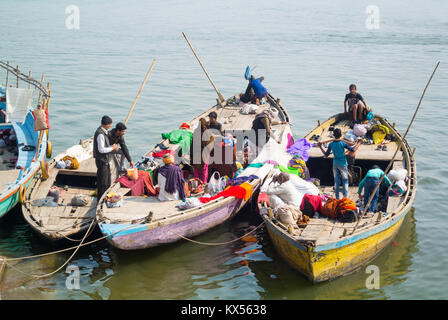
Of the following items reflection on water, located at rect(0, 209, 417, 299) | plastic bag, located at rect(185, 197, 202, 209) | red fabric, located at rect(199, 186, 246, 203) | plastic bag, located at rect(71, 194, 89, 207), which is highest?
red fabric, located at rect(199, 186, 246, 203)

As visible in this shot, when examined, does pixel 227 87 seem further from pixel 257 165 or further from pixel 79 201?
pixel 79 201

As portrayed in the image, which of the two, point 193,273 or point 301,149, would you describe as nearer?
point 193,273

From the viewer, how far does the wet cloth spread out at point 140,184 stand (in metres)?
10.6

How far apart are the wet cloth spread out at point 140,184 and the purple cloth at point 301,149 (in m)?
3.45

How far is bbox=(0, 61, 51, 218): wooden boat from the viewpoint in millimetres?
10648

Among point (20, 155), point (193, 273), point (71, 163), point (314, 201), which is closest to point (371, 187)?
point (314, 201)

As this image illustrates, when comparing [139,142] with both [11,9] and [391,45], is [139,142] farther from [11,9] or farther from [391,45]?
[11,9]

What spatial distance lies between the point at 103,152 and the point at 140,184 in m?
1.01

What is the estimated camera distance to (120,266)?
9.63 metres

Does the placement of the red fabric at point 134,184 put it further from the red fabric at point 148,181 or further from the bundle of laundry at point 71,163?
the bundle of laundry at point 71,163

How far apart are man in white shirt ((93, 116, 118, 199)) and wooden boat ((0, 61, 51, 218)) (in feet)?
4.57

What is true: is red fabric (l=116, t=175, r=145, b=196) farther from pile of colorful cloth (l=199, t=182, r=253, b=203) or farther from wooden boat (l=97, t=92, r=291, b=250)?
pile of colorful cloth (l=199, t=182, r=253, b=203)

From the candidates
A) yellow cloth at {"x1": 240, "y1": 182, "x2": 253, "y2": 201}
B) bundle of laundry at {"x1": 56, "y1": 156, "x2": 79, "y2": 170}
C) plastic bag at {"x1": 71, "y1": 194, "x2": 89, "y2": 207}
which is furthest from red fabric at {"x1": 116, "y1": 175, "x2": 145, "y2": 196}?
yellow cloth at {"x1": 240, "y1": 182, "x2": 253, "y2": 201}

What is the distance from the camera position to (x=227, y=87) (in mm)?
25156
